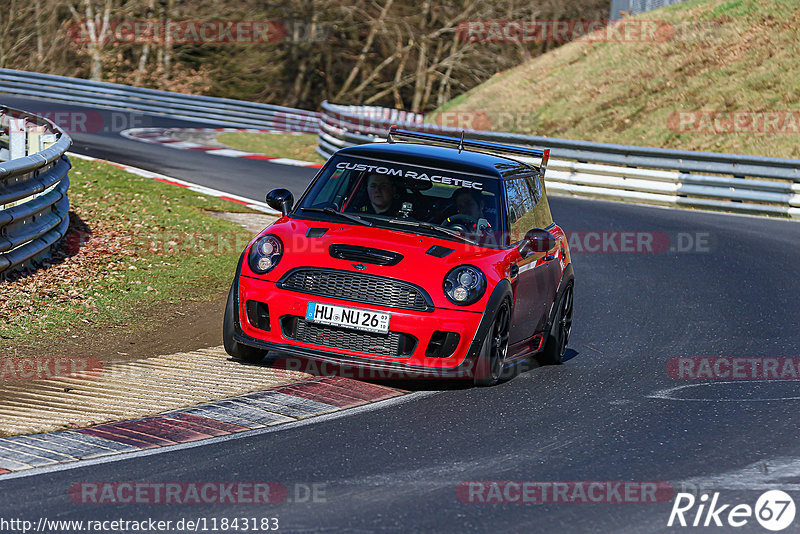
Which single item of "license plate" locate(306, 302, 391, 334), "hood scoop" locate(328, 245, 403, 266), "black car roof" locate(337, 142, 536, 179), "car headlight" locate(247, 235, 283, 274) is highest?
"black car roof" locate(337, 142, 536, 179)

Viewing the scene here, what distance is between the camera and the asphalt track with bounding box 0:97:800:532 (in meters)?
5.03

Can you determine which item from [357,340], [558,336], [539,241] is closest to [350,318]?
[357,340]

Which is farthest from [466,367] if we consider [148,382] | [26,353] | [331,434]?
[26,353]

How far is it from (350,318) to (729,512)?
3.00 metres

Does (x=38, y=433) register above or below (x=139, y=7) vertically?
below

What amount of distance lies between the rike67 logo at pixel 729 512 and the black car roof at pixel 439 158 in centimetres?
378

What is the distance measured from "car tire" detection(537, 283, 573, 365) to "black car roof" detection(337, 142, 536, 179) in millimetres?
1127

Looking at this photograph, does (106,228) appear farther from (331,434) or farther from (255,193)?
(331,434)

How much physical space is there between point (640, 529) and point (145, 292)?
275 inches

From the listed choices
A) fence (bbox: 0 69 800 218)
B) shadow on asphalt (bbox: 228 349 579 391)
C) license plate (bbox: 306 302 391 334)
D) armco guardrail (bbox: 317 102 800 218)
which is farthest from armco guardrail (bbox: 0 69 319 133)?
license plate (bbox: 306 302 391 334)

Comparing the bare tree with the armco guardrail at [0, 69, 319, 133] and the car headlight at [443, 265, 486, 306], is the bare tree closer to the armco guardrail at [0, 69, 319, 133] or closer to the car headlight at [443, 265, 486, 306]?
the armco guardrail at [0, 69, 319, 133]

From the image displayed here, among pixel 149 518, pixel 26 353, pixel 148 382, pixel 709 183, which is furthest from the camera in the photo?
pixel 709 183

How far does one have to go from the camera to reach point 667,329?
10.5 meters

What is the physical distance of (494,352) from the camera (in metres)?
7.82
